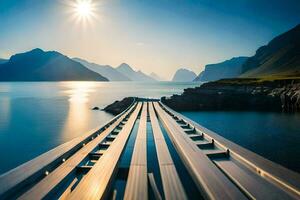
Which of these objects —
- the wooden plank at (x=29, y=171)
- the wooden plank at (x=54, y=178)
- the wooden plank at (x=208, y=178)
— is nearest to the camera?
the wooden plank at (x=208, y=178)

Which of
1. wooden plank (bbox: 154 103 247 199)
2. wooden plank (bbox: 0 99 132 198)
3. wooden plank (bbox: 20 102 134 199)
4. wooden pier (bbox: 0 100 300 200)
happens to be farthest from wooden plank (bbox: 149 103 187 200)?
wooden plank (bbox: 0 99 132 198)

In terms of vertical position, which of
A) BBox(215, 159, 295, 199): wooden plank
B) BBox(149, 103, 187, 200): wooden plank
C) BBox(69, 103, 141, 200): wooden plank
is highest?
BBox(69, 103, 141, 200): wooden plank

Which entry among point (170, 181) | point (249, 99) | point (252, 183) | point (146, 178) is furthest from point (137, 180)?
point (249, 99)

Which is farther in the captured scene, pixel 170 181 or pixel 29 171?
pixel 29 171

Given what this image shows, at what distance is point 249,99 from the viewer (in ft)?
137

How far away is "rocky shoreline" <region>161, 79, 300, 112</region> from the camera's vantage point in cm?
3784

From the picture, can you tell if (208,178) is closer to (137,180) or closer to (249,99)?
(137,180)

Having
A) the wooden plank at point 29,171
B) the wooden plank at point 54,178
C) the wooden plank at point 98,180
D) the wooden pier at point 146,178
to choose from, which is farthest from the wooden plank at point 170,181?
the wooden plank at point 29,171

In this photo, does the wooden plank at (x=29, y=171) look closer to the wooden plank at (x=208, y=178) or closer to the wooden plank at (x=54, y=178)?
the wooden plank at (x=54, y=178)

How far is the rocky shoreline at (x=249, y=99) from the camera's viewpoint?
37.8 meters

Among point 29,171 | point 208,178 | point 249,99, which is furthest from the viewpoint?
point 249,99

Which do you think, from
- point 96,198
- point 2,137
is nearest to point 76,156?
point 96,198

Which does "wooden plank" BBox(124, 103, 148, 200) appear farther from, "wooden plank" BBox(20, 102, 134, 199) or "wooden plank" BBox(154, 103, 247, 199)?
"wooden plank" BBox(20, 102, 134, 199)

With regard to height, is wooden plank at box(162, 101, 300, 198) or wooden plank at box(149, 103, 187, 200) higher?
wooden plank at box(162, 101, 300, 198)
